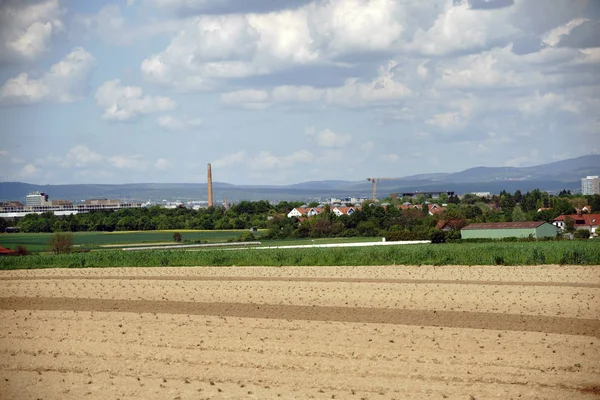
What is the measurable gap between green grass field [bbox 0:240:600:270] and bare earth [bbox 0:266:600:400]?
6580 mm

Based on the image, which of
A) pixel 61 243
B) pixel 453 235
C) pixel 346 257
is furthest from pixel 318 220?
pixel 346 257

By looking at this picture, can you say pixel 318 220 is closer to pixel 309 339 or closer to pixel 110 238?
pixel 110 238

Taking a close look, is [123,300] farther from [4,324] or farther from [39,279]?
[39,279]

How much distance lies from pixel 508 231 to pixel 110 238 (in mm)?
33275

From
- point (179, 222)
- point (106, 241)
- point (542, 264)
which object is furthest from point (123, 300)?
point (179, 222)

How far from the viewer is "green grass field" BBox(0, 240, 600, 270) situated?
42.8 meters

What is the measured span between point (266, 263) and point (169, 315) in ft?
67.4

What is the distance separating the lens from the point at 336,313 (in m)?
26.6

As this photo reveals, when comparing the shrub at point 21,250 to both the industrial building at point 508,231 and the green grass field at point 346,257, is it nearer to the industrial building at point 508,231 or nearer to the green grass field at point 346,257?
the green grass field at point 346,257

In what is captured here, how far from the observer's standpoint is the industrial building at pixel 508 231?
70.7 m

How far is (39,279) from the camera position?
136ft

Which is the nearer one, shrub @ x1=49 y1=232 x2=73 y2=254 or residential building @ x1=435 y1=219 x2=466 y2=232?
shrub @ x1=49 y1=232 x2=73 y2=254

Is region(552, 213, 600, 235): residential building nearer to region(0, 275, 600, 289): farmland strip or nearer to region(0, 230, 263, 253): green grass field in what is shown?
region(0, 230, 263, 253): green grass field

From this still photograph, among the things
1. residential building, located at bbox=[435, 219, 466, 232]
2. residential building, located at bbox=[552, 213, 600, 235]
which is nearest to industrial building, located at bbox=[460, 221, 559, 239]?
residential building, located at bbox=[435, 219, 466, 232]
